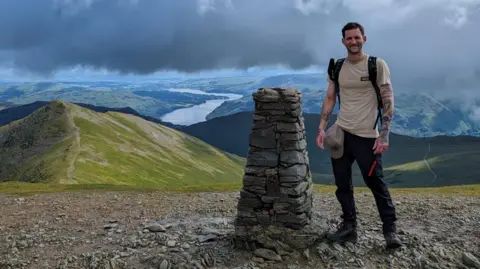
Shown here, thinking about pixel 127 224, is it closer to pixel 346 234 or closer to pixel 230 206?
pixel 230 206

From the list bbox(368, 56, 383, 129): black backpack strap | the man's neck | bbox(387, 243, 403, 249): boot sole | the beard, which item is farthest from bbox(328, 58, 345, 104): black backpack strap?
bbox(387, 243, 403, 249): boot sole

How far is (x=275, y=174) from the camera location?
15492 mm

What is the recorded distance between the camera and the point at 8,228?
21531 mm

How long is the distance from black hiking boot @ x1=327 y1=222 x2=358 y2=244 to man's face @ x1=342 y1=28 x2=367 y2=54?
21.1 ft

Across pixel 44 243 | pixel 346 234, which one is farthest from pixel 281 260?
pixel 44 243

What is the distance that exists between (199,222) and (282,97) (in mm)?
8157

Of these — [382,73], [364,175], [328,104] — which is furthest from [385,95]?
[364,175]

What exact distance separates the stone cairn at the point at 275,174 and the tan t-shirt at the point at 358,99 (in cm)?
261

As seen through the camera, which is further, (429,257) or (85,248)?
(85,248)

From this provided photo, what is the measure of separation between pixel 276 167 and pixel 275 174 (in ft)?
0.86

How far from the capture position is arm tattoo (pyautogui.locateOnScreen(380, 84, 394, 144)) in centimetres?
1244

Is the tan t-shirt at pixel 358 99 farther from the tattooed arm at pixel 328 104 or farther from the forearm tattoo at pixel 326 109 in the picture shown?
the forearm tattoo at pixel 326 109

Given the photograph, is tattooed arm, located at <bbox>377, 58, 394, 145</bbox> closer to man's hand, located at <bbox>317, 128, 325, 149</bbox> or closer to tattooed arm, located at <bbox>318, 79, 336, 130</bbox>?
tattooed arm, located at <bbox>318, 79, 336, 130</bbox>

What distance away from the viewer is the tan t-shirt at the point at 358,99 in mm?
12703
